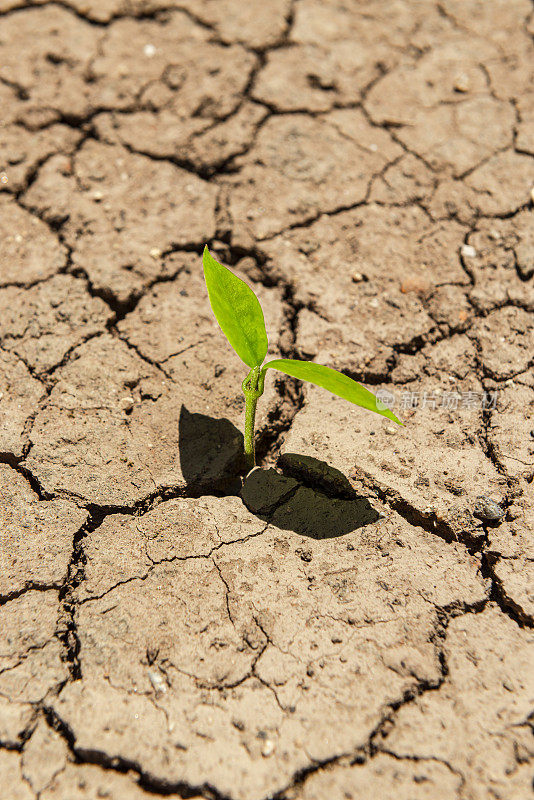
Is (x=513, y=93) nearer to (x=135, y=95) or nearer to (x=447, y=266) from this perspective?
(x=447, y=266)

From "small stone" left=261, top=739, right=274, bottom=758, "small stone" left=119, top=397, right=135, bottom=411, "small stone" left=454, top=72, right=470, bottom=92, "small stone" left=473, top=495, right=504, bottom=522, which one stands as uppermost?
"small stone" left=454, top=72, right=470, bottom=92

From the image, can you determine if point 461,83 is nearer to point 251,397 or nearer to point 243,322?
point 243,322

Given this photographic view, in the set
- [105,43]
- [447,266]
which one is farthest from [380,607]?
[105,43]

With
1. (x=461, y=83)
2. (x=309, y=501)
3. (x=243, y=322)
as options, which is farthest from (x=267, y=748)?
(x=461, y=83)

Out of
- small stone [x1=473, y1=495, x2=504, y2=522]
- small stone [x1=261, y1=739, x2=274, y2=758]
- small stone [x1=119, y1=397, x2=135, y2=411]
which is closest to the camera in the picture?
small stone [x1=261, y1=739, x2=274, y2=758]

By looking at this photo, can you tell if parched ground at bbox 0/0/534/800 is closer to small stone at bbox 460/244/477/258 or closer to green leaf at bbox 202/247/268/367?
small stone at bbox 460/244/477/258

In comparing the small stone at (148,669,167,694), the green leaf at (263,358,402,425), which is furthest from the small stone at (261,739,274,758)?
the green leaf at (263,358,402,425)
